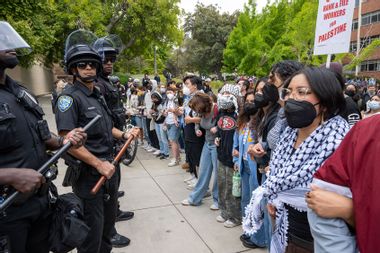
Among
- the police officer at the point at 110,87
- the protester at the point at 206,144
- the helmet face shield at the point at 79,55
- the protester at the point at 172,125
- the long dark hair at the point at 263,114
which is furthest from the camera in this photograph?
the protester at the point at 172,125

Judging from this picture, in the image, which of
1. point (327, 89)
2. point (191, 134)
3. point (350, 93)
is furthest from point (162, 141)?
point (327, 89)

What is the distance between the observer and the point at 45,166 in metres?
1.90

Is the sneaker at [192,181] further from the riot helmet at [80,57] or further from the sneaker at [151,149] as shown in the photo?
the riot helmet at [80,57]

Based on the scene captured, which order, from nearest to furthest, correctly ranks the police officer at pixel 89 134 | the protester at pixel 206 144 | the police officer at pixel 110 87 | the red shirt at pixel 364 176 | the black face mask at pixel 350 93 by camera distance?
the red shirt at pixel 364 176
the police officer at pixel 89 134
the police officer at pixel 110 87
the protester at pixel 206 144
the black face mask at pixel 350 93

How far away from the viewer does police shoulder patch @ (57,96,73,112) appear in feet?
8.21

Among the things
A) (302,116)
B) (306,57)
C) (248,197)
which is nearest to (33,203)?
(302,116)

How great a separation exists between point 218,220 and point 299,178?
2552 millimetres

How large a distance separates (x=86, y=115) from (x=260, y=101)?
1.66 meters

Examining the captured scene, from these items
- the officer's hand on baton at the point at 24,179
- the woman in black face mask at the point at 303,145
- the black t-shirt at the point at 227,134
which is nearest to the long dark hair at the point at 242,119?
the black t-shirt at the point at 227,134

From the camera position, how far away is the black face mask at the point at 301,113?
1.84 m

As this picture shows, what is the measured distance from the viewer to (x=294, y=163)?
→ 5.96 feet

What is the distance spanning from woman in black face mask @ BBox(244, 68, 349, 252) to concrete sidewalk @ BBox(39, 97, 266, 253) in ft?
5.64

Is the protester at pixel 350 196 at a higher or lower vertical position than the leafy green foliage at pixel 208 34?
lower

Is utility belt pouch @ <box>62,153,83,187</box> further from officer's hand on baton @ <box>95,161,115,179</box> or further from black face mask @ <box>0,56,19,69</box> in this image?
black face mask @ <box>0,56,19,69</box>
